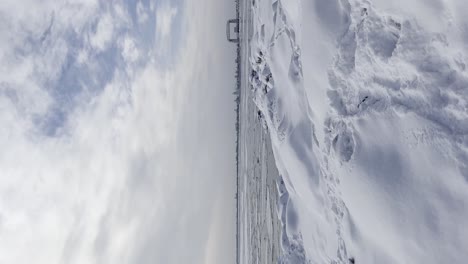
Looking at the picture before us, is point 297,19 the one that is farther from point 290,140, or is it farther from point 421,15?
point 421,15

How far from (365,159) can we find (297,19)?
3.11 m

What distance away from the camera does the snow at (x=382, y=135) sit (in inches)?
95.6

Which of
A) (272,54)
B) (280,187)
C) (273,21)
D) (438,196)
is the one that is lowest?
(438,196)

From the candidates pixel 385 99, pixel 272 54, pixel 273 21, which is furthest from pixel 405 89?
pixel 273 21

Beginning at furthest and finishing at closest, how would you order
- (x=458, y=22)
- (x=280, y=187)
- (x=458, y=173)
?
1. (x=280, y=187)
2. (x=458, y=22)
3. (x=458, y=173)

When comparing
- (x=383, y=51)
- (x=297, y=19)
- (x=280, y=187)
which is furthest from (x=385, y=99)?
(x=280, y=187)

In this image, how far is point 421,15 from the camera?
9.25 ft

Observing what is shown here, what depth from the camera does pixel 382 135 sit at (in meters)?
3.00

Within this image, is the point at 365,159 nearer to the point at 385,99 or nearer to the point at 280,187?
the point at 385,99

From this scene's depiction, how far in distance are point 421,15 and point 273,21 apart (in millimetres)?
5061

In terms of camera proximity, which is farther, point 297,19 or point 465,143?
point 297,19

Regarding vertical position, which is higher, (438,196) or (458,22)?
(458,22)

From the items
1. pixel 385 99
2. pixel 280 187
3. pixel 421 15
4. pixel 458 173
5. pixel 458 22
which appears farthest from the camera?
pixel 280 187

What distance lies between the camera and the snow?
95.6 inches
